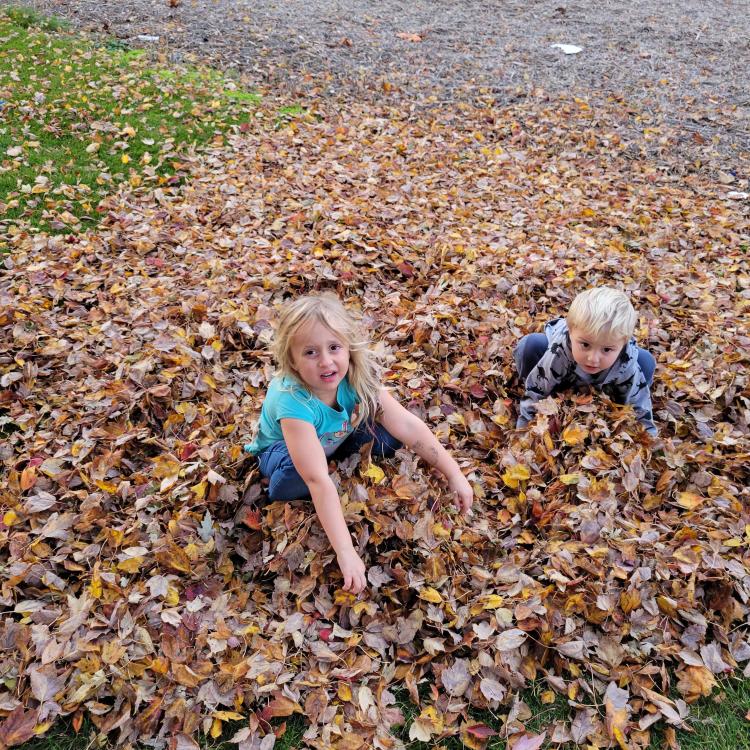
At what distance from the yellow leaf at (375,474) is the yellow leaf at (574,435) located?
1.10 m

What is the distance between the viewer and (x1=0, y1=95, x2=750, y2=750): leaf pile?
97.5 inches

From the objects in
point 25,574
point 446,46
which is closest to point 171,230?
point 25,574

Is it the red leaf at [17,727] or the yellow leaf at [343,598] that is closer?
the red leaf at [17,727]

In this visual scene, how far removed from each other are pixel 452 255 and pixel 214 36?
780cm

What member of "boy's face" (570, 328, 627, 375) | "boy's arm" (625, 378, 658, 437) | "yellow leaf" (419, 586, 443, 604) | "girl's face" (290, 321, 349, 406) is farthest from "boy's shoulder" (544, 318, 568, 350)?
"yellow leaf" (419, 586, 443, 604)

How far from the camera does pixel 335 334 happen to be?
102 inches

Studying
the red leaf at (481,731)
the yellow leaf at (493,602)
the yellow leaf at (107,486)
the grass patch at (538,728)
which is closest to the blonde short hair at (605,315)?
the yellow leaf at (493,602)

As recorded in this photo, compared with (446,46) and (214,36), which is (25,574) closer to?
(214,36)

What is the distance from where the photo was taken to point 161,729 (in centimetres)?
234

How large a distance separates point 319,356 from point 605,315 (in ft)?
5.28

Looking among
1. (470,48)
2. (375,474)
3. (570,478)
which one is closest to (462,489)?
(375,474)

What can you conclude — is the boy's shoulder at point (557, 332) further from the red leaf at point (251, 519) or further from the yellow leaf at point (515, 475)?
the red leaf at point (251, 519)

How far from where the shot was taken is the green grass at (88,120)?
617 cm

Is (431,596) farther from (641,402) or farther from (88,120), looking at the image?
(88,120)
